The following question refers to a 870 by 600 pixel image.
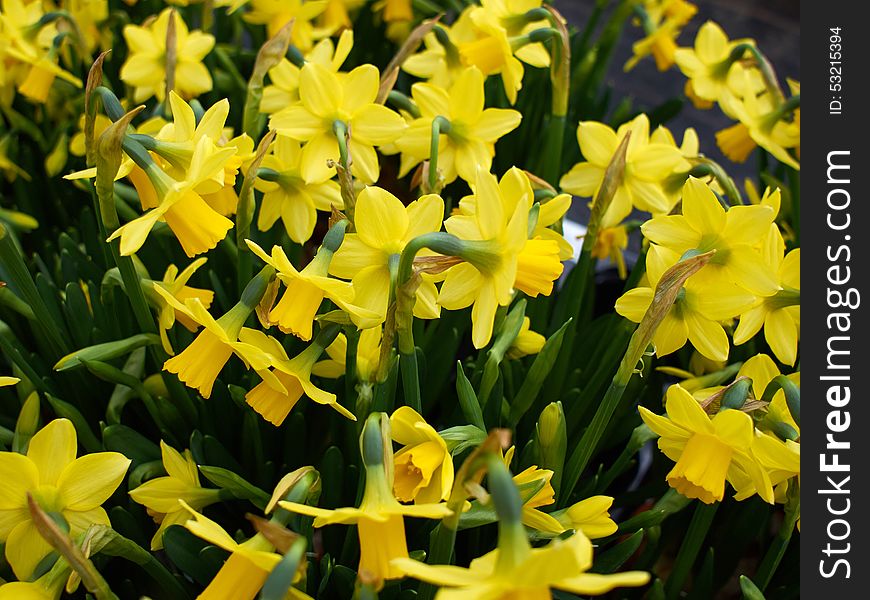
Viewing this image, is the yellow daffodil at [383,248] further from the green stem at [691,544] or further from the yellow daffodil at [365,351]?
the green stem at [691,544]

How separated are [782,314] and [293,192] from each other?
0.53 m

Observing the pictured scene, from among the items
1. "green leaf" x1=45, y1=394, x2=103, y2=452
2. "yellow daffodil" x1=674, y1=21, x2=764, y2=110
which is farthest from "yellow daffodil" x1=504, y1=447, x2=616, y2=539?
"yellow daffodil" x1=674, y1=21, x2=764, y2=110

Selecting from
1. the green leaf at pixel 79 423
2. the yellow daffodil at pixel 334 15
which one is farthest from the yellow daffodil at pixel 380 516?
the yellow daffodil at pixel 334 15

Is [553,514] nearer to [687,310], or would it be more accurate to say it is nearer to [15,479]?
[687,310]

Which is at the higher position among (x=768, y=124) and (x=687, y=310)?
(x=768, y=124)

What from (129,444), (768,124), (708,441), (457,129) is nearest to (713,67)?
(768,124)

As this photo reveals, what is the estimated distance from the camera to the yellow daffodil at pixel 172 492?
84 centimetres

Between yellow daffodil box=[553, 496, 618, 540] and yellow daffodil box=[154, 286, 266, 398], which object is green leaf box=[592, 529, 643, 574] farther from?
yellow daffodil box=[154, 286, 266, 398]

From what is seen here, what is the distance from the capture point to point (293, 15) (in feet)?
4.71

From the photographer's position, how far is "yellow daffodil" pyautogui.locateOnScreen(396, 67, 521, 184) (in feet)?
3.26

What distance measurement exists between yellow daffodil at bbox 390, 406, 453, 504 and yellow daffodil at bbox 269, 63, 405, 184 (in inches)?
12.6

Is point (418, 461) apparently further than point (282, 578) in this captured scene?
Yes

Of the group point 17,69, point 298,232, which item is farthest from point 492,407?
point 17,69

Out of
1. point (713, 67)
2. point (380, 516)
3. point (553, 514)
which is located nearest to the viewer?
point (380, 516)
